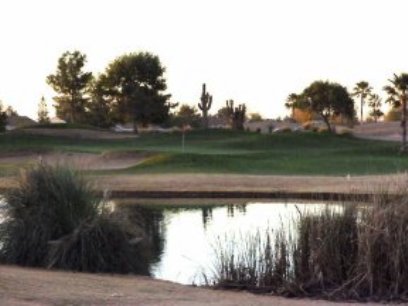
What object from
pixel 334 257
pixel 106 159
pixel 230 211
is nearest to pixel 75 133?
pixel 106 159

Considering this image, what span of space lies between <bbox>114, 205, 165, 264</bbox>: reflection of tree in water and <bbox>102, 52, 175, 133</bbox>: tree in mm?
55907

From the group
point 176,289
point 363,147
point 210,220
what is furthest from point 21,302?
point 363,147

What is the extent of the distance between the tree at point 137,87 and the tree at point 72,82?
356 inches

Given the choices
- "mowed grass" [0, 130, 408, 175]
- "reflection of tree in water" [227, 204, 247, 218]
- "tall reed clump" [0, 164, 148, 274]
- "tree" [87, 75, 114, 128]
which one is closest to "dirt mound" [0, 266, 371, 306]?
"tall reed clump" [0, 164, 148, 274]

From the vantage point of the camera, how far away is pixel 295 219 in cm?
1514

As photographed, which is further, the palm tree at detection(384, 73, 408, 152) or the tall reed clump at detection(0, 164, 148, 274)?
the palm tree at detection(384, 73, 408, 152)

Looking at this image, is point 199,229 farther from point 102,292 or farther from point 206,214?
point 102,292

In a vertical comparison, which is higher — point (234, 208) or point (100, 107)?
point (100, 107)

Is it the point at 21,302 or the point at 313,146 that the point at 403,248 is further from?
the point at 313,146

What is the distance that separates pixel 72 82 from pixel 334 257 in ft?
275

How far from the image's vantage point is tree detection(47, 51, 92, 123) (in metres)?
93.6

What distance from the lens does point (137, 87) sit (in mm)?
84125

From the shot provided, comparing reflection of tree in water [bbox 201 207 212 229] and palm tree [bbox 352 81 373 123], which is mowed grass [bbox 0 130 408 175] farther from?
palm tree [bbox 352 81 373 123]

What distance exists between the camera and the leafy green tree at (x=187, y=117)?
4308 inches
